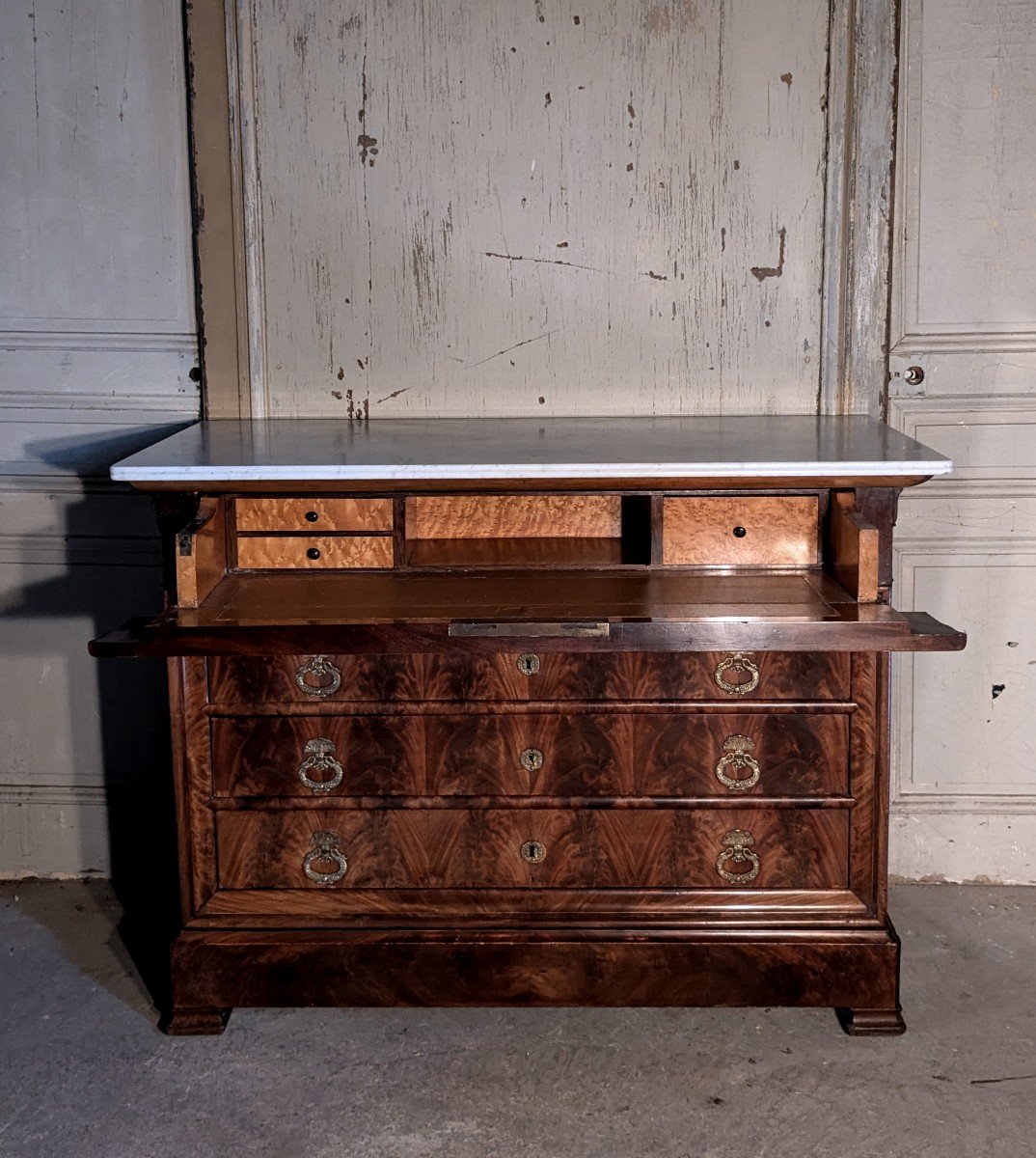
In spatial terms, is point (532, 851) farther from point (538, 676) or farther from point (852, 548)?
point (852, 548)

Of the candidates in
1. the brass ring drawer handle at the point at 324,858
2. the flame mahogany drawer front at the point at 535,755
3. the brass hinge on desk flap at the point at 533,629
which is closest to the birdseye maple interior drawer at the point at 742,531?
the flame mahogany drawer front at the point at 535,755

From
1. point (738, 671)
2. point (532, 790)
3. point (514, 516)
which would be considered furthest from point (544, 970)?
point (514, 516)

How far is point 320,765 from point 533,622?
638 mm

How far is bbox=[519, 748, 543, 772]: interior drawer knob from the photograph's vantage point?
2689mm

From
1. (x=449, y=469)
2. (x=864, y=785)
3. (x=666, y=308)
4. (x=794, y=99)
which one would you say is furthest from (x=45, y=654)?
(x=794, y=99)

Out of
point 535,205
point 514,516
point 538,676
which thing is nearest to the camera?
point 538,676

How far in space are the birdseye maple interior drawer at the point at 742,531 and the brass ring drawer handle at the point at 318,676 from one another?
73cm

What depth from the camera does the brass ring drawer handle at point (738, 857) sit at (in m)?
2.71

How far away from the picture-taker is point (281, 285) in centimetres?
325

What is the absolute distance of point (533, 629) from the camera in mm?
2338

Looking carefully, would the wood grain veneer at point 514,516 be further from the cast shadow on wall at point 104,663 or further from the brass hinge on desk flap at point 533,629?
the cast shadow on wall at point 104,663

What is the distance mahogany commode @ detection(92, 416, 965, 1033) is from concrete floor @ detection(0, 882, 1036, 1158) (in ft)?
0.30

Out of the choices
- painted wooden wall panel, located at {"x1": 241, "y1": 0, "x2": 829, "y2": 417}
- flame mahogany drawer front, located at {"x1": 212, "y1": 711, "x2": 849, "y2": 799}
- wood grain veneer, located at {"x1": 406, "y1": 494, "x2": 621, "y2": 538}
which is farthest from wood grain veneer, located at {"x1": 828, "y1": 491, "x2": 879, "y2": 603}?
painted wooden wall panel, located at {"x1": 241, "y1": 0, "x2": 829, "y2": 417}

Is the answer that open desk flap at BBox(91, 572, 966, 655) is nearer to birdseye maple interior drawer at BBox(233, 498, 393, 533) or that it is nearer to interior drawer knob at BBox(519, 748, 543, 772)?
birdseye maple interior drawer at BBox(233, 498, 393, 533)
